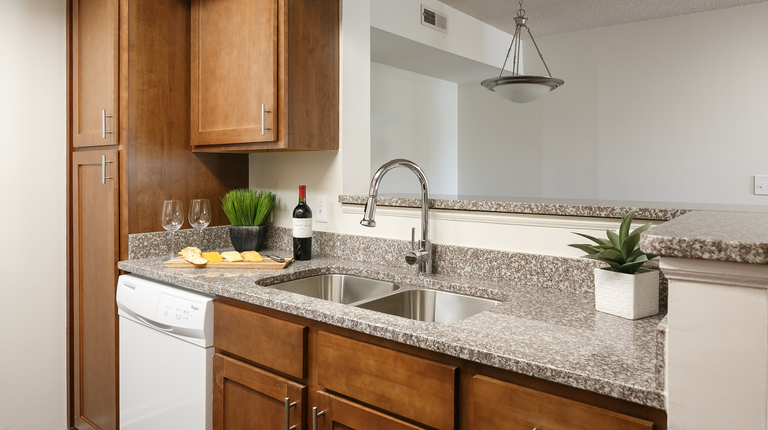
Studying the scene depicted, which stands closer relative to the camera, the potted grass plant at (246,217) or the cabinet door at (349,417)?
the cabinet door at (349,417)

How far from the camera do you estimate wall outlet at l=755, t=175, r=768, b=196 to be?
10.9 feet

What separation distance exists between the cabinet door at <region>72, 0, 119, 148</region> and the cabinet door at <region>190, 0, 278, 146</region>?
0.98ft

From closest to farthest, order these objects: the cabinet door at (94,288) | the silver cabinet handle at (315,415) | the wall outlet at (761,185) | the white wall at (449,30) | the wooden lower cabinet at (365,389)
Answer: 1. the wooden lower cabinet at (365,389)
2. the silver cabinet handle at (315,415)
3. the cabinet door at (94,288)
4. the white wall at (449,30)
5. the wall outlet at (761,185)

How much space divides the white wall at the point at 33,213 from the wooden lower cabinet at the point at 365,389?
114cm

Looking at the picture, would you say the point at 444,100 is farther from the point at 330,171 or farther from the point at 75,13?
the point at 75,13

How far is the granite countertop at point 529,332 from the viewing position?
2.74 ft

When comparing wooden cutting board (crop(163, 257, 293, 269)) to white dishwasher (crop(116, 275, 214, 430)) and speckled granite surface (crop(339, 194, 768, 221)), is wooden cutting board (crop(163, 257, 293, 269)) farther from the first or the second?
speckled granite surface (crop(339, 194, 768, 221))

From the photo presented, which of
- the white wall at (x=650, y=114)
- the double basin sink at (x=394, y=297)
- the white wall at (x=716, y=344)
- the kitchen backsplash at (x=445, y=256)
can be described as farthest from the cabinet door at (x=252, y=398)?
the white wall at (x=650, y=114)

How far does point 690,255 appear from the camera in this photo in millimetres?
656

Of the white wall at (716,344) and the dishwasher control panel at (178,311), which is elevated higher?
the white wall at (716,344)

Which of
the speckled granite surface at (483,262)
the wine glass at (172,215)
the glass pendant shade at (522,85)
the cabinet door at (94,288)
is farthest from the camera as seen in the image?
the glass pendant shade at (522,85)

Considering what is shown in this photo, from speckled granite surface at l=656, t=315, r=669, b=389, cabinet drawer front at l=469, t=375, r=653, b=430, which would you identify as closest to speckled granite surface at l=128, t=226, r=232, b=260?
cabinet drawer front at l=469, t=375, r=653, b=430

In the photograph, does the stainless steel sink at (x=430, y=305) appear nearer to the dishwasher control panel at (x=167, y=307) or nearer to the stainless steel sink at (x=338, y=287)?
the stainless steel sink at (x=338, y=287)

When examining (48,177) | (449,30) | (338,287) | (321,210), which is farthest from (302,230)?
(449,30)
